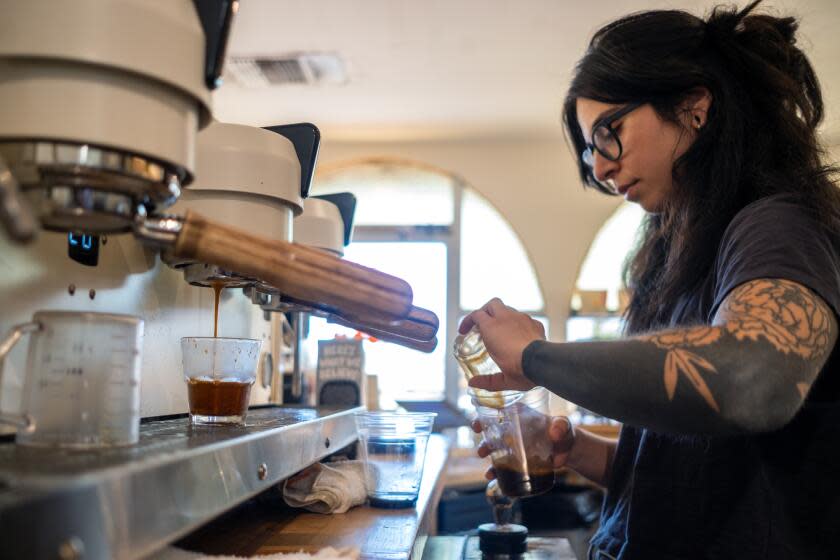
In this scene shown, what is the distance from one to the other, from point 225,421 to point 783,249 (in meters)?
0.74

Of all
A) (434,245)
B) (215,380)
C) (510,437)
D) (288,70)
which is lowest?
(510,437)

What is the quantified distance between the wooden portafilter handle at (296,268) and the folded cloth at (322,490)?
1.72 ft

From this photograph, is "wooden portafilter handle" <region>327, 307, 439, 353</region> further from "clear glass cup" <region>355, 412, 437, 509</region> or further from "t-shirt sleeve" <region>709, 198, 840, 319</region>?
"t-shirt sleeve" <region>709, 198, 840, 319</region>

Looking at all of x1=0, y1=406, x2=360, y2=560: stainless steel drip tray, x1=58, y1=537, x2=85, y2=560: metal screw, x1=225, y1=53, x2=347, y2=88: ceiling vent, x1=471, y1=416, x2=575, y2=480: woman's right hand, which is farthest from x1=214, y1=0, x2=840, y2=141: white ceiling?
x1=58, y1=537, x2=85, y2=560: metal screw

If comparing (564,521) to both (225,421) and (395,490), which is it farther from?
(225,421)

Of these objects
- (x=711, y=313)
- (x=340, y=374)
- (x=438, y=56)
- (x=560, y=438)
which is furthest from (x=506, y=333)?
(x=438, y=56)

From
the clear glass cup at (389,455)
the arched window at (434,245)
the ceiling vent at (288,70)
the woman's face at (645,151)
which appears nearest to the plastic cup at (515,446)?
the clear glass cup at (389,455)

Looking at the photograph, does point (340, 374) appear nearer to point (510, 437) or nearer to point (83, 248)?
point (510, 437)

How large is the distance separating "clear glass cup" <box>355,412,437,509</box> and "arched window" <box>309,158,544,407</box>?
445 cm

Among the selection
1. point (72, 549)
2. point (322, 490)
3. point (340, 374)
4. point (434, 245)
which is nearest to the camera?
point (72, 549)

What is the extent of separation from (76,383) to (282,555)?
332 millimetres

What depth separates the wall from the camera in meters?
5.78

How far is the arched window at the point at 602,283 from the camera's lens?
227 inches

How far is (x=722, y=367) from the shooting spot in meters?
0.82
